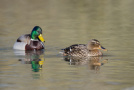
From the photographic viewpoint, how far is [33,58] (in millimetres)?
14469

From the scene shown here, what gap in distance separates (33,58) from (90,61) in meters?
1.95

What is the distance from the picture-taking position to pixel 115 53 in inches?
584

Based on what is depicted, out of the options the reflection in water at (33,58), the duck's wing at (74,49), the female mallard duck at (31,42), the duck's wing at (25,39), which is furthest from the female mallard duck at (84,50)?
the duck's wing at (25,39)

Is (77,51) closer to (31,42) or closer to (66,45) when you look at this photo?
(66,45)

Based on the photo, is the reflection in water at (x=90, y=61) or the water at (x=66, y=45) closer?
the water at (x=66, y=45)

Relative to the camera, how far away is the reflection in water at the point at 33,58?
12751 mm

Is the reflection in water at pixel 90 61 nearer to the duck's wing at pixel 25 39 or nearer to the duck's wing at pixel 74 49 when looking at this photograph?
→ the duck's wing at pixel 74 49

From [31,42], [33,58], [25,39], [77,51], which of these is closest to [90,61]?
[77,51]

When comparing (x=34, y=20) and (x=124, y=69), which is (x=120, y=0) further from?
(x=124, y=69)

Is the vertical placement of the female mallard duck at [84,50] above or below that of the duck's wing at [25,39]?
below

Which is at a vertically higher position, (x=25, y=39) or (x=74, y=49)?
(x=25, y=39)

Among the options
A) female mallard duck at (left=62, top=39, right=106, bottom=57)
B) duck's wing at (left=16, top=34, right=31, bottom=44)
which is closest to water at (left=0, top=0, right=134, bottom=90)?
female mallard duck at (left=62, top=39, right=106, bottom=57)

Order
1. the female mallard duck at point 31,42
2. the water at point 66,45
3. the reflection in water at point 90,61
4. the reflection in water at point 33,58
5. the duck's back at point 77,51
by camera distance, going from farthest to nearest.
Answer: the female mallard duck at point 31,42 → the duck's back at point 77,51 → the reflection in water at point 33,58 → the reflection in water at point 90,61 → the water at point 66,45

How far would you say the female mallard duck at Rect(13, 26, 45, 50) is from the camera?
17.0m
